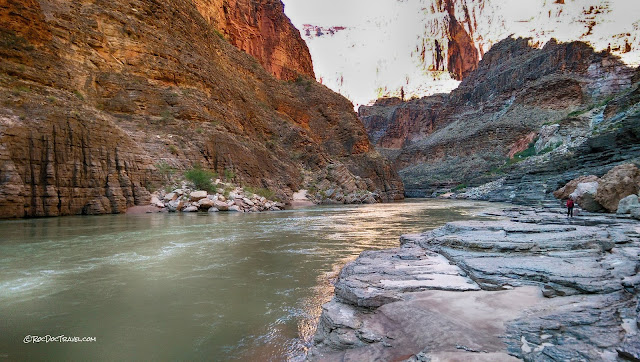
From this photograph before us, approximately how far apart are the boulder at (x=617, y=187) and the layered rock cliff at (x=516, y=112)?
83.8 ft

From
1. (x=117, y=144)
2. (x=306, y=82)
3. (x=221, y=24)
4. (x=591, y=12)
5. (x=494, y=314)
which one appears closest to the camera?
(x=494, y=314)

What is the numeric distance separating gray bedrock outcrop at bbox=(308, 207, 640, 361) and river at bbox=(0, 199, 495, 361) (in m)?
0.49

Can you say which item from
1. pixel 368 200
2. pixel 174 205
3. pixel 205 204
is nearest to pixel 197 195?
pixel 205 204

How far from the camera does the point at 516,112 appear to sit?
59.9 m

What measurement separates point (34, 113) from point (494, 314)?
16.6m

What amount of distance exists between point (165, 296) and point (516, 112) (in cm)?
7029

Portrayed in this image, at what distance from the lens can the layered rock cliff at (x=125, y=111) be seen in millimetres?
12250

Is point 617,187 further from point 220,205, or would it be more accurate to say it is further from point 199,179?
point 199,179

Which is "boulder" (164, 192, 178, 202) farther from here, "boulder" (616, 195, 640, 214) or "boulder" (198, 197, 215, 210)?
"boulder" (616, 195, 640, 214)

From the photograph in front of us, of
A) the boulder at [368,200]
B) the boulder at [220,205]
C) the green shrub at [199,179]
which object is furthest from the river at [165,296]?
the boulder at [368,200]

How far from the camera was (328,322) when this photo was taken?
2.45 m

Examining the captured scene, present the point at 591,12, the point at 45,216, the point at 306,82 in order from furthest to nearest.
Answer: the point at 591,12
the point at 306,82
the point at 45,216

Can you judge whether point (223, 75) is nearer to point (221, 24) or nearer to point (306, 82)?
point (221, 24)

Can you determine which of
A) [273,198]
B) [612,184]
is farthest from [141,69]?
[612,184]
